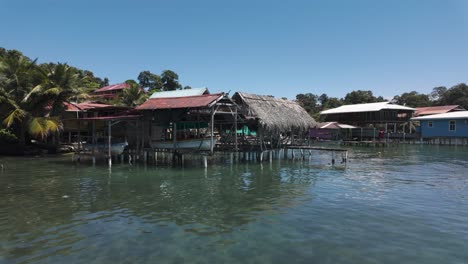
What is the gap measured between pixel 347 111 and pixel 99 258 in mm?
50336

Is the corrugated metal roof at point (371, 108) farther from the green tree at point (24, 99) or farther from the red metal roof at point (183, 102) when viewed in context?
the green tree at point (24, 99)

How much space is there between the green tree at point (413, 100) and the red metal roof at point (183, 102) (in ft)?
203

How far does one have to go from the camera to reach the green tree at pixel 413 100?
7275 centimetres

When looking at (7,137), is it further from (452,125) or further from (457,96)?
(457,96)

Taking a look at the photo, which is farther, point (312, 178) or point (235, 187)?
point (312, 178)

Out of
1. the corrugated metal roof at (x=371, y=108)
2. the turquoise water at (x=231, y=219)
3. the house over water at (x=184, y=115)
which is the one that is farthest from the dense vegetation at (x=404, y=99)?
the turquoise water at (x=231, y=219)

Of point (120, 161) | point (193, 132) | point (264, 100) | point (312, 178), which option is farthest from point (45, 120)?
point (312, 178)

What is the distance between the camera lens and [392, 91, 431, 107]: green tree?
2864 inches

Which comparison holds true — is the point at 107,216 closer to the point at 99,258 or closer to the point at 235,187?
the point at 99,258

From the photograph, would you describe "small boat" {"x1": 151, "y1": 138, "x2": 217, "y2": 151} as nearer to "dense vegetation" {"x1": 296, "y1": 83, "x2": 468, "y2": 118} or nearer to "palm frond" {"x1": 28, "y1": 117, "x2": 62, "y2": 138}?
"palm frond" {"x1": 28, "y1": 117, "x2": 62, "y2": 138}

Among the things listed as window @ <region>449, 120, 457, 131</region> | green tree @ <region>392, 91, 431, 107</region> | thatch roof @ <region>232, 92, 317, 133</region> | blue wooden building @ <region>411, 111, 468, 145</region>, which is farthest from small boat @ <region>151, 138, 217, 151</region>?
green tree @ <region>392, 91, 431, 107</region>

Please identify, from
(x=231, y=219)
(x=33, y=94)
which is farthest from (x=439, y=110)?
(x=231, y=219)

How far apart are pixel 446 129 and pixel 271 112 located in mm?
33766

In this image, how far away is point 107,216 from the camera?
9.82m
